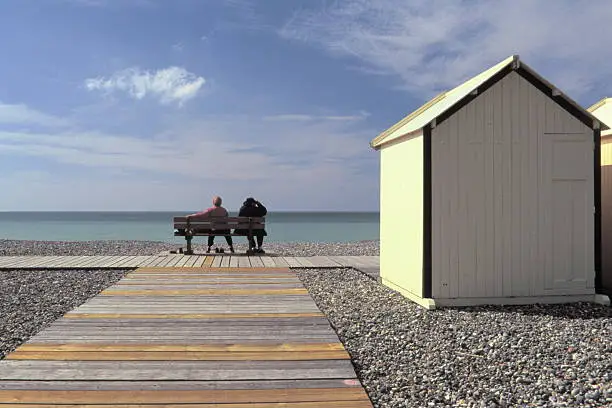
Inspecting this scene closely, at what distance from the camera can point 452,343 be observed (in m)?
5.19

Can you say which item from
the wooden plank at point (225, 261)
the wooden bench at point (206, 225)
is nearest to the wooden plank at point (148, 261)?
the wooden bench at point (206, 225)

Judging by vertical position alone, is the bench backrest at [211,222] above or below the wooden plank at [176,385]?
above

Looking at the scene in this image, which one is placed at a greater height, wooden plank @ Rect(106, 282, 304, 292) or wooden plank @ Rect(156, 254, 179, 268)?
wooden plank @ Rect(156, 254, 179, 268)

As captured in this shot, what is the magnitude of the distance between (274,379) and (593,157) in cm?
543

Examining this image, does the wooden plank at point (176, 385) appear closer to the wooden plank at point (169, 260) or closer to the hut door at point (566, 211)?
the hut door at point (566, 211)

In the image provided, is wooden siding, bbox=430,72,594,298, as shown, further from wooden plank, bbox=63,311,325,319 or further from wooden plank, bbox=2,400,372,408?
wooden plank, bbox=2,400,372,408

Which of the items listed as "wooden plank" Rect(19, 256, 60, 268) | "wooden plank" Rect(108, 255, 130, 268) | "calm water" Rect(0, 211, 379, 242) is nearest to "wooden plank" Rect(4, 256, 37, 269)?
"wooden plank" Rect(19, 256, 60, 268)

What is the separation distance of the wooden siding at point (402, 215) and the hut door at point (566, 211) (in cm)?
161

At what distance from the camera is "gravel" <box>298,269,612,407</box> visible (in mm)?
3926

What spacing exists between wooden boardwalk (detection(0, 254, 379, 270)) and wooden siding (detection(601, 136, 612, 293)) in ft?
12.7

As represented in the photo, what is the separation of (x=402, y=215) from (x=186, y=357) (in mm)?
→ 4010

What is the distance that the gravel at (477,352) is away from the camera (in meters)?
3.93

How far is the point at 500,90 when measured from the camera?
700 cm

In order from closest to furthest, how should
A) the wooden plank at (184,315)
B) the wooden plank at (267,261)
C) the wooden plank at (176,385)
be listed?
the wooden plank at (176,385) → the wooden plank at (184,315) → the wooden plank at (267,261)
